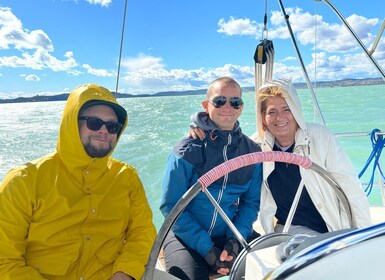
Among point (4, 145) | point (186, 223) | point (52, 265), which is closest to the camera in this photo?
point (52, 265)

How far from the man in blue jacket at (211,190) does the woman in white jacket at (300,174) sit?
0.28ft

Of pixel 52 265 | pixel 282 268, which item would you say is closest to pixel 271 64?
pixel 52 265

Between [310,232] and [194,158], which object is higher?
[194,158]

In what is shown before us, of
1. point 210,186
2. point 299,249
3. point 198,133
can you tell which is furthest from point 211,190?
point 299,249

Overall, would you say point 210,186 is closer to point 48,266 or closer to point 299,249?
point 48,266

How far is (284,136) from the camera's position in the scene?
1646mm

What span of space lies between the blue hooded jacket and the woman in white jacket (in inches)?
3.6

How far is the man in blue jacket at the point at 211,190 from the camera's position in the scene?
4.88 feet

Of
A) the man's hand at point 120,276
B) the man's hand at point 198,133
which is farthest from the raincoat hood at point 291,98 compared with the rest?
the man's hand at point 120,276

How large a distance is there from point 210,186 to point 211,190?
0.06 feet

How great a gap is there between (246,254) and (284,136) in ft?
2.66

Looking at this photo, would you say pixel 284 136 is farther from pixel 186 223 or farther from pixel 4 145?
pixel 4 145

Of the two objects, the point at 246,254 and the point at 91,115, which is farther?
the point at 91,115

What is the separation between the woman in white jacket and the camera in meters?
1.54
